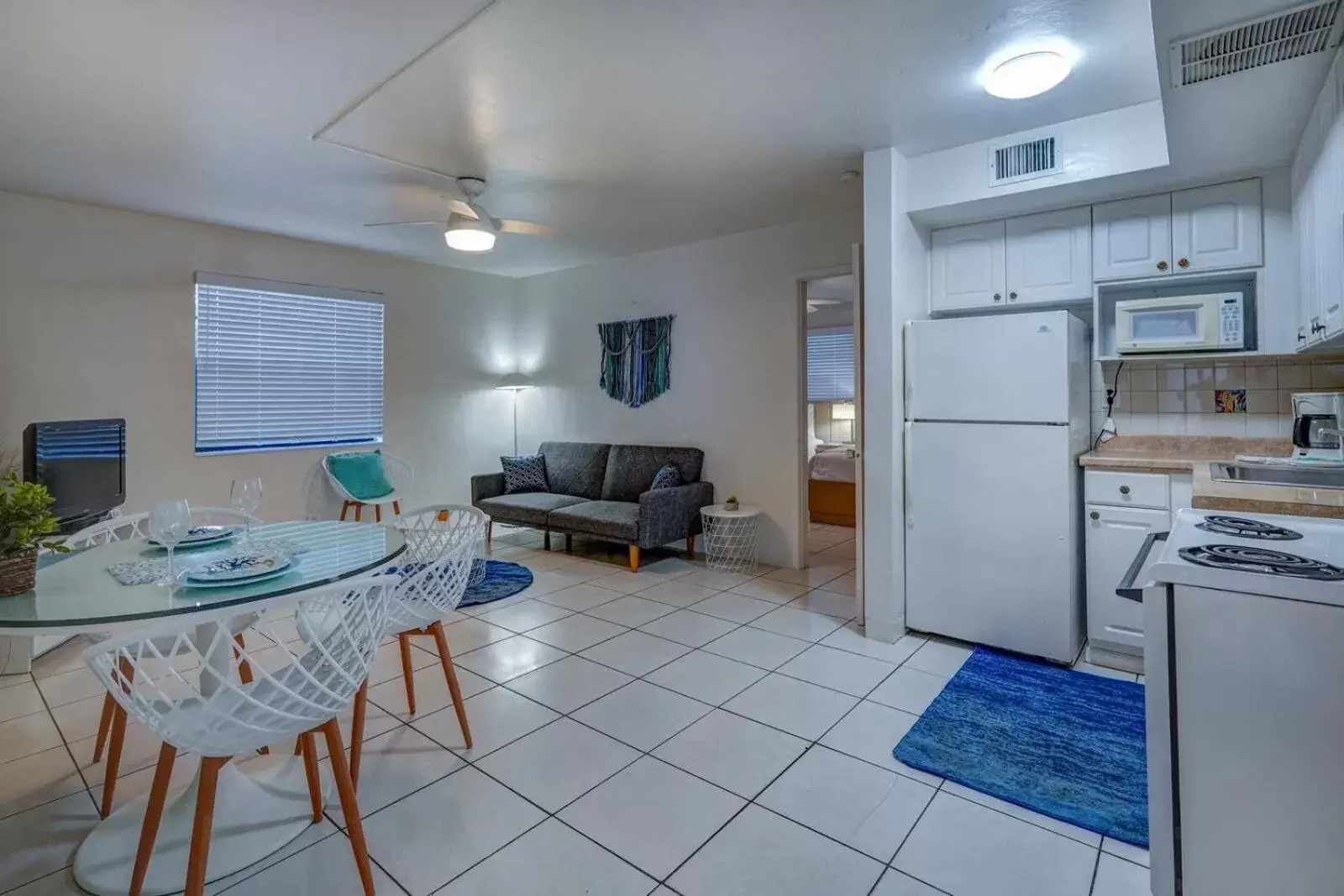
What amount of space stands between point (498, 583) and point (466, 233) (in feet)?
7.38

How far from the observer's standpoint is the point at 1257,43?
1.72m

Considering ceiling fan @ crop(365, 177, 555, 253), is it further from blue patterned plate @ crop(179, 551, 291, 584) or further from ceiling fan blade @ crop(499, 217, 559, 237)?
blue patterned plate @ crop(179, 551, 291, 584)

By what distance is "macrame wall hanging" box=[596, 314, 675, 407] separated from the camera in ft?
17.4

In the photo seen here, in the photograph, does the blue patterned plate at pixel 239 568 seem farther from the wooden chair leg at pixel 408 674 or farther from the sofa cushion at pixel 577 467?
the sofa cushion at pixel 577 467

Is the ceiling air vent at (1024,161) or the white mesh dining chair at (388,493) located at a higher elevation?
the ceiling air vent at (1024,161)

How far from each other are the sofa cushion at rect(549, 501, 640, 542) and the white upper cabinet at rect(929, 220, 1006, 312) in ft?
7.84

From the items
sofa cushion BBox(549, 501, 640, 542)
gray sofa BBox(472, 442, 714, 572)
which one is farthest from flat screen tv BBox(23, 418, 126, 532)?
sofa cushion BBox(549, 501, 640, 542)

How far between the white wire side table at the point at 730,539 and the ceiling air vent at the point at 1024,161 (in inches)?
99.7

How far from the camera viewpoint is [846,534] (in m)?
5.97

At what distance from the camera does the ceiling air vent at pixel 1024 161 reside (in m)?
2.84

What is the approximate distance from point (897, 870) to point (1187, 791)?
0.71 m

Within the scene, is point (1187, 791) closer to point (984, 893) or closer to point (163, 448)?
point (984, 893)

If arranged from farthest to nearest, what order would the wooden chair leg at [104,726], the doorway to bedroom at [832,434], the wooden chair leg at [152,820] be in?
the doorway to bedroom at [832,434]
the wooden chair leg at [104,726]
the wooden chair leg at [152,820]

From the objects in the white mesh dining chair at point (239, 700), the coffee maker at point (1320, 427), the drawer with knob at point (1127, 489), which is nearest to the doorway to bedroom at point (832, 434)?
the drawer with knob at point (1127, 489)
